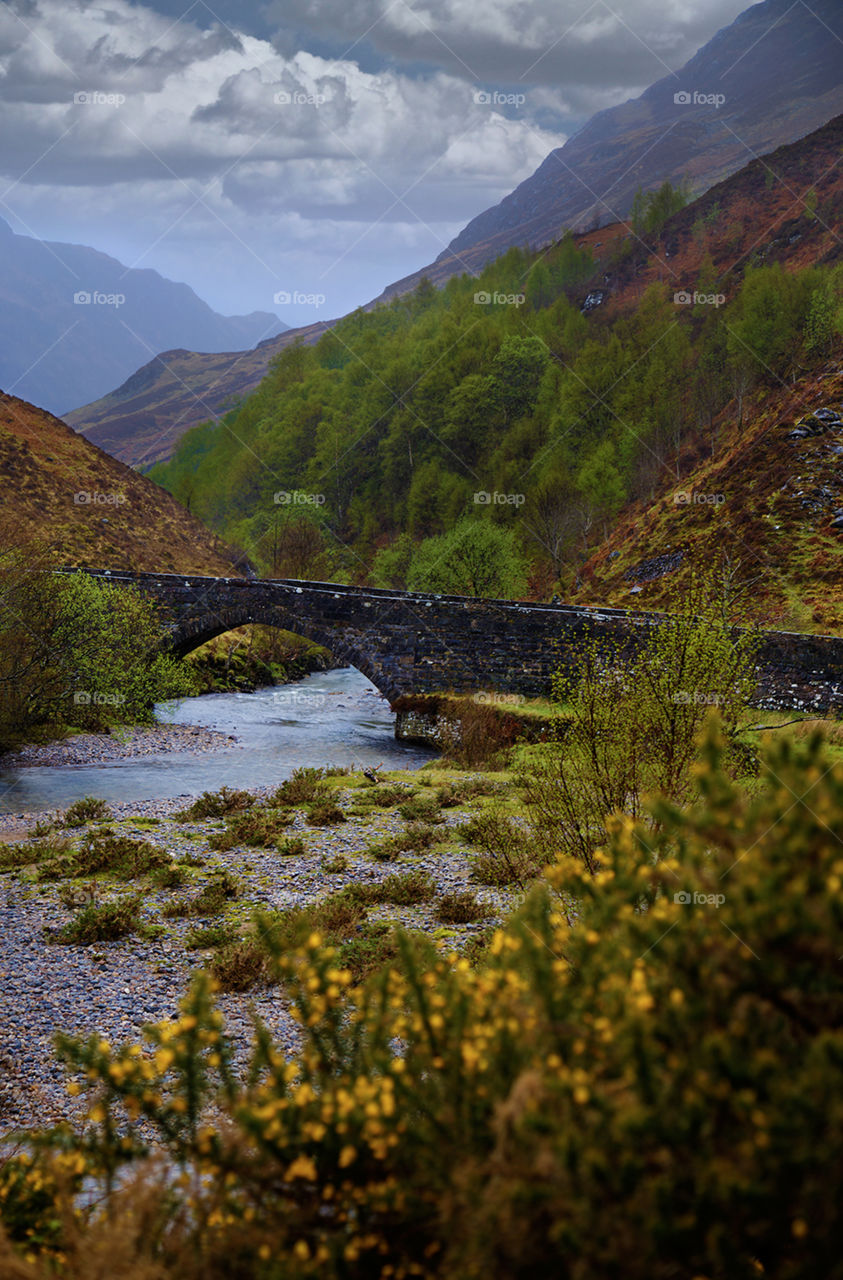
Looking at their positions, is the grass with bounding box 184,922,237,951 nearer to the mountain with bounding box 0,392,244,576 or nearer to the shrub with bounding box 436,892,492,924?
the shrub with bounding box 436,892,492,924

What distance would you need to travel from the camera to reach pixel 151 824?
18.0 meters

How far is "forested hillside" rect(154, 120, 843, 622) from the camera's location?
63281mm

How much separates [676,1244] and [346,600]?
33.7 metres

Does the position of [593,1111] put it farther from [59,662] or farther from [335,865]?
[59,662]

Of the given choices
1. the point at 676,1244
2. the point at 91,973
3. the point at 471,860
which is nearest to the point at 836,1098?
the point at 676,1244

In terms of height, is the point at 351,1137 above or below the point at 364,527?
below

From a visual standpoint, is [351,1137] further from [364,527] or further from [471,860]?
[364,527]

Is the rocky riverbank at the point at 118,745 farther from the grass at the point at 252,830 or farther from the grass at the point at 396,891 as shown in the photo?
the grass at the point at 396,891

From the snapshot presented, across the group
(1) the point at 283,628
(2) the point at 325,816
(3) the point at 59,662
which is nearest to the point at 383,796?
(2) the point at 325,816

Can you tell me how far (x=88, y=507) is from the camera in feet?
209

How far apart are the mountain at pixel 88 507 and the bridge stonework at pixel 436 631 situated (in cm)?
2011

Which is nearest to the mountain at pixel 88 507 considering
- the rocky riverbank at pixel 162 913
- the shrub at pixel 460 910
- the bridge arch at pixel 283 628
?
the bridge arch at pixel 283 628

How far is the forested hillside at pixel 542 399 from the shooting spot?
208 ft

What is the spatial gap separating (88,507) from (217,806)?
50946 millimetres
